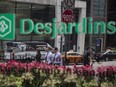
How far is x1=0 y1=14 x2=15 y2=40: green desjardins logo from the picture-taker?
50.0 m

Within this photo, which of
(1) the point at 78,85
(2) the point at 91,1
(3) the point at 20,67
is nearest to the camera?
(1) the point at 78,85

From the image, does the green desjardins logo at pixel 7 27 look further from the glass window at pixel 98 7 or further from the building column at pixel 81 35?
the glass window at pixel 98 7

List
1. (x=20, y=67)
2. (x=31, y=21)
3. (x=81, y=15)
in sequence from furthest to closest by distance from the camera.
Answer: (x=81, y=15) → (x=31, y=21) → (x=20, y=67)

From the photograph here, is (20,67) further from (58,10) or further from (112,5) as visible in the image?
(112,5)

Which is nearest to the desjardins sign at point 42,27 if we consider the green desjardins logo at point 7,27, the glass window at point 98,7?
the green desjardins logo at point 7,27

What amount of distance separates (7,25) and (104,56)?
43.1 feet

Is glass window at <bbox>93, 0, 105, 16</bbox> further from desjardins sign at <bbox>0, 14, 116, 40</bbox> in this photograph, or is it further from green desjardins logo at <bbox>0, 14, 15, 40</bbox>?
green desjardins logo at <bbox>0, 14, 15, 40</bbox>

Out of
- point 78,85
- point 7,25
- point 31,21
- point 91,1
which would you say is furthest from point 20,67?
point 91,1

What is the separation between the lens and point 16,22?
54.1 m

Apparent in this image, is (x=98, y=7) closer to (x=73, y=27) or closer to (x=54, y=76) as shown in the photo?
(x=73, y=27)

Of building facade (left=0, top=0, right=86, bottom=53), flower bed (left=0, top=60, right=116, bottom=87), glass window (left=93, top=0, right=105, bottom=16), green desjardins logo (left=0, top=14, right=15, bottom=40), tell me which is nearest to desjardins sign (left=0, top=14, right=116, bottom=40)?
green desjardins logo (left=0, top=14, right=15, bottom=40)

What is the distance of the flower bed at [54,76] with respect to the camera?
935 cm

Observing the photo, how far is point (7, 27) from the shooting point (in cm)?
5116

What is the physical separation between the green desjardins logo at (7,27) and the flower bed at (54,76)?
39294mm
